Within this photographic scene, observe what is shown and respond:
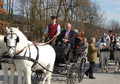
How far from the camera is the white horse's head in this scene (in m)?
4.45

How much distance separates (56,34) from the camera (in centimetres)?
660

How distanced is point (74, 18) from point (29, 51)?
1113 inches

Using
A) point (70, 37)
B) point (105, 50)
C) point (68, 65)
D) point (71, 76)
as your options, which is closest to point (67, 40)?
point (70, 37)

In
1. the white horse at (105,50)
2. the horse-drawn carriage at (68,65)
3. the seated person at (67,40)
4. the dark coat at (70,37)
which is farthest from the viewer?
the white horse at (105,50)

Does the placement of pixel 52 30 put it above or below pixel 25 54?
above

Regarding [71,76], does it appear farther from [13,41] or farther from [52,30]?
[13,41]

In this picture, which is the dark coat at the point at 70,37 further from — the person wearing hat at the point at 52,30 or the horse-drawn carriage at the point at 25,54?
the horse-drawn carriage at the point at 25,54

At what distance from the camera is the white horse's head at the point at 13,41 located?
4.45 m

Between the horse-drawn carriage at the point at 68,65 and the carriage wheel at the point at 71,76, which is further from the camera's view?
the carriage wheel at the point at 71,76

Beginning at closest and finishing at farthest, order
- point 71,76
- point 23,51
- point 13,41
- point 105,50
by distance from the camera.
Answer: point 13,41 → point 23,51 → point 71,76 → point 105,50

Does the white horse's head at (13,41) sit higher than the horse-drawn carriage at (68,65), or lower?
higher

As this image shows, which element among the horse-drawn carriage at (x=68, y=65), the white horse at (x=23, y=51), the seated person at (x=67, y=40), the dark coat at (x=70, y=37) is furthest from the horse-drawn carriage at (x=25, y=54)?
the dark coat at (x=70, y=37)

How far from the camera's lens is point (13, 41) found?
447cm

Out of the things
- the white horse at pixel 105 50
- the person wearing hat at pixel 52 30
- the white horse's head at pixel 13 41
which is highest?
the person wearing hat at pixel 52 30
